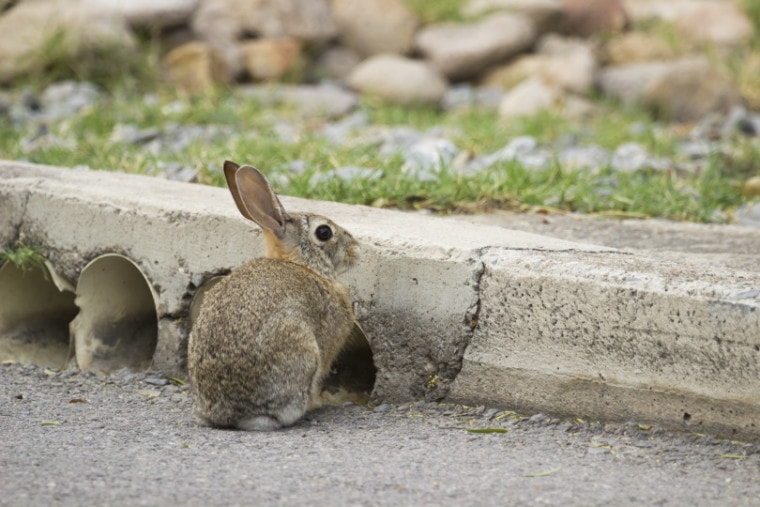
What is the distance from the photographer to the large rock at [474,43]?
10.8 m

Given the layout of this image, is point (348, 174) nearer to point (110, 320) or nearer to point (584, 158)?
point (110, 320)

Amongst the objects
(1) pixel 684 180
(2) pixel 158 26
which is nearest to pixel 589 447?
(1) pixel 684 180

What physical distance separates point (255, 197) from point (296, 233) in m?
0.20

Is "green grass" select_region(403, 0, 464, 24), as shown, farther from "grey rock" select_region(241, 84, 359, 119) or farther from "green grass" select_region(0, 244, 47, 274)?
"green grass" select_region(0, 244, 47, 274)

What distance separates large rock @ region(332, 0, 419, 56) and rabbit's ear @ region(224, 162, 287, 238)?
697 centimetres

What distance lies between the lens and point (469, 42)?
35.5 ft

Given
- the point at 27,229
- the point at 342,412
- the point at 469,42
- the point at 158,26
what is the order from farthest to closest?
the point at 469,42, the point at 158,26, the point at 27,229, the point at 342,412

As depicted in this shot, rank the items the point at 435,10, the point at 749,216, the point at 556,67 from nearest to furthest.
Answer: the point at 749,216, the point at 556,67, the point at 435,10

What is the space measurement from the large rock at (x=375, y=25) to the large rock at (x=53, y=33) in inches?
84.5

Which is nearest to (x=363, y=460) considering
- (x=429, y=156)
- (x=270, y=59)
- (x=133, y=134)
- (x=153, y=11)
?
(x=429, y=156)

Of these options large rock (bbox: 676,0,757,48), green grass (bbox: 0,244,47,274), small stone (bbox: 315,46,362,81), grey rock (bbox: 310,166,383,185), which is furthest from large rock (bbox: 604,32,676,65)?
green grass (bbox: 0,244,47,274)

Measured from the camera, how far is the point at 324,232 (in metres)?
4.14

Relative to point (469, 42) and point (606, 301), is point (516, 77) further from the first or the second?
point (606, 301)

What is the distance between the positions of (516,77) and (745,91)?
1960mm
